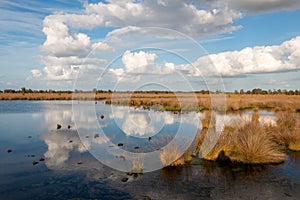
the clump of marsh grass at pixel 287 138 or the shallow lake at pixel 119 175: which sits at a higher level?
the clump of marsh grass at pixel 287 138

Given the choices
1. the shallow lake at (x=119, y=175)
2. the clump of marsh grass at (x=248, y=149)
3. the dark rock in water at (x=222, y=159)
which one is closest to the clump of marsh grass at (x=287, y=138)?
the shallow lake at (x=119, y=175)

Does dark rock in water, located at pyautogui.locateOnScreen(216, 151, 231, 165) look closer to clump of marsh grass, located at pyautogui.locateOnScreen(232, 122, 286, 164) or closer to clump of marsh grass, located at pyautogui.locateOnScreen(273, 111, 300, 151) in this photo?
clump of marsh grass, located at pyautogui.locateOnScreen(232, 122, 286, 164)

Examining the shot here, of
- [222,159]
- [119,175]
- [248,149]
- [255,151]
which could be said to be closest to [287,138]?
[255,151]

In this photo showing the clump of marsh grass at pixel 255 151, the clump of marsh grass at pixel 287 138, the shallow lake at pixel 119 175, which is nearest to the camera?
the shallow lake at pixel 119 175

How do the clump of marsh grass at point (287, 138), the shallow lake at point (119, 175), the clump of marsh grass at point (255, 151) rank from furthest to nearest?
the clump of marsh grass at point (287, 138), the clump of marsh grass at point (255, 151), the shallow lake at point (119, 175)

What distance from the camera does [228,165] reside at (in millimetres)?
10523

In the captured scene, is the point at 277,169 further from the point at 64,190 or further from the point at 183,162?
the point at 64,190

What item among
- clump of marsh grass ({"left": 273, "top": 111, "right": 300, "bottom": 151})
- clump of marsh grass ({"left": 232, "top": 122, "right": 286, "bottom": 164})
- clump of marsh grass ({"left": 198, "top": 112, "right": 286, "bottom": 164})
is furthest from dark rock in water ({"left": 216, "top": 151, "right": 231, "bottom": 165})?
clump of marsh grass ({"left": 273, "top": 111, "right": 300, "bottom": 151})

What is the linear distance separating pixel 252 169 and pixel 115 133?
9.18 meters

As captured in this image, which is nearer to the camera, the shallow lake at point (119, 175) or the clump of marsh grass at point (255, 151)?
the shallow lake at point (119, 175)

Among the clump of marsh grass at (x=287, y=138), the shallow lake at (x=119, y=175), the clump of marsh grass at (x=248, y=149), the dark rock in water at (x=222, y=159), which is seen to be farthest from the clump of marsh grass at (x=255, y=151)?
the clump of marsh grass at (x=287, y=138)

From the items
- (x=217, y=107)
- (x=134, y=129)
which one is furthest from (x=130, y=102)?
(x=134, y=129)

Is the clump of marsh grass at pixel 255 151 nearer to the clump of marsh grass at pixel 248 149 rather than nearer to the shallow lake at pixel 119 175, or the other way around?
the clump of marsh grass at pixel 248 149

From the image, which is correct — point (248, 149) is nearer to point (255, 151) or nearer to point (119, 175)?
point (255, 151)
